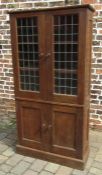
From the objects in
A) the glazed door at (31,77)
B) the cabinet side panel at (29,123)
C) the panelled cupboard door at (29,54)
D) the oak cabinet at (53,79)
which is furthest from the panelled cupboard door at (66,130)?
the panelled cupboard door at (29,54)

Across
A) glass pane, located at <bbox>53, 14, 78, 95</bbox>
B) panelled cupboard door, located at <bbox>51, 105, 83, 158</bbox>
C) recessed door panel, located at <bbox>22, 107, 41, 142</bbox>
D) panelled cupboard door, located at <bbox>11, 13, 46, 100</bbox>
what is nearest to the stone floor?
panelled cupboard door, located at <bbox>51, 105, 83, 158</bbox>

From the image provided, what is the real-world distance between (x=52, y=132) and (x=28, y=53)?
0.99m

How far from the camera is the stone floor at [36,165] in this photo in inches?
118

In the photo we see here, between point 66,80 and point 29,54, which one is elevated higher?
point 29,54

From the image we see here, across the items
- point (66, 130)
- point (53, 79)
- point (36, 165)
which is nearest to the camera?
point (53, 79)

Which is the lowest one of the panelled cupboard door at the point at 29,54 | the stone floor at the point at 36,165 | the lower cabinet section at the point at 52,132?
the stone floor at the point at 36,165

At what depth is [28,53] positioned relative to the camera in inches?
117

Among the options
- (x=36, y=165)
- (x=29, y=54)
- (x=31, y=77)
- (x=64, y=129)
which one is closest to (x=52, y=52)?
(x=29, y=54)

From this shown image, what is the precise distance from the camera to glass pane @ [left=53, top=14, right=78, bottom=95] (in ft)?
8.79

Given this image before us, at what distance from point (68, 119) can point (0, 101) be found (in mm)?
1848

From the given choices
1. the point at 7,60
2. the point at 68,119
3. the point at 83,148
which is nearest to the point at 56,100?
the point at 68,119

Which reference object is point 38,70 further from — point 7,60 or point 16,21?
point 7,60

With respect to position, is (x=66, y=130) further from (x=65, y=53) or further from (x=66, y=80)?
(x=65, y=53)

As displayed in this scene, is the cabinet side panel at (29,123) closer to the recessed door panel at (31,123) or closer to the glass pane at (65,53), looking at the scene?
the recessed door panel at (31,123)
